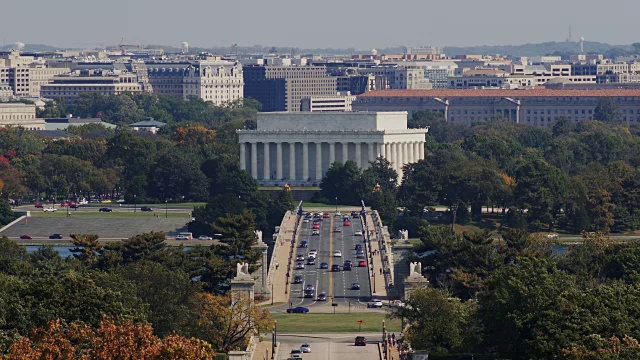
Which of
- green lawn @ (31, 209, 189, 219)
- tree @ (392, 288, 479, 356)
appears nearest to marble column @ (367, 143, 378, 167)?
green lawn @ (31, 209, 189, 219)

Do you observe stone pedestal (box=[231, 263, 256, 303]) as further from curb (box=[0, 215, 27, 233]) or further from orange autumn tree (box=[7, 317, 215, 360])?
curb (box=[0, 215, 27, 233])

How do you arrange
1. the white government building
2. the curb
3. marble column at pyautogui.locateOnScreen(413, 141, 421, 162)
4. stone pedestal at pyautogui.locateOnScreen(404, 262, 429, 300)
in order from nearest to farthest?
stone pedestal at pyautogui.locateOnScreen(404, 262, 429, 300)
the curb
the white government building
marble column at pyautogui.locateOnScreen(413, 141, 421, 162)

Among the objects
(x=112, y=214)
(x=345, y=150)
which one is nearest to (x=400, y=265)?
(x=112, y=214)

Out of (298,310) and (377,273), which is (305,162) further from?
(298,310)

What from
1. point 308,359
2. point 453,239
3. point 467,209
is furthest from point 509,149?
point 308,359

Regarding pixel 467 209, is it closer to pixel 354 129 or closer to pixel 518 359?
pixel 354 129

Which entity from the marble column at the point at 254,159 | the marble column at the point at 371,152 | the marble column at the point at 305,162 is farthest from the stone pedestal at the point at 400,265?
the marble column at the point at 305,162

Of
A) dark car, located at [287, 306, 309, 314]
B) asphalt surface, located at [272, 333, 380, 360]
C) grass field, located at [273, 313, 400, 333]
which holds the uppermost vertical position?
asphalt surface, located at [272, 333, 380, 360]

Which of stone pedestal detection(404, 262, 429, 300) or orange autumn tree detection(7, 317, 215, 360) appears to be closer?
orange autumn tree detection(7, 317, 215, 360)
